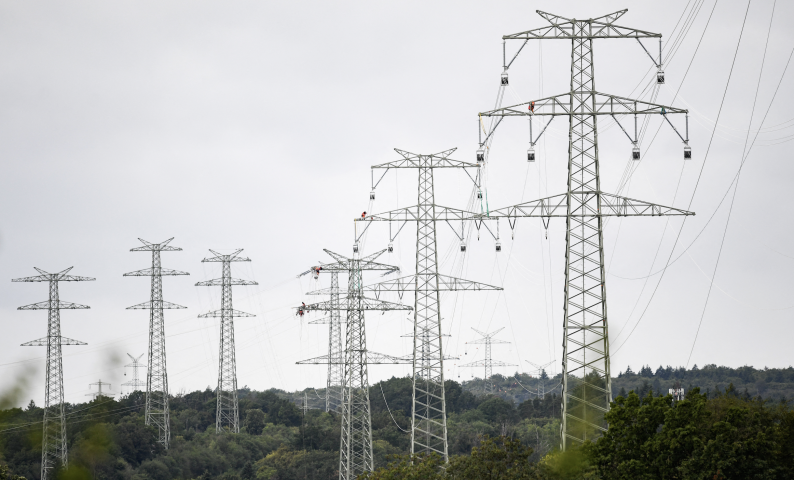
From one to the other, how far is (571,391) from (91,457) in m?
58.8

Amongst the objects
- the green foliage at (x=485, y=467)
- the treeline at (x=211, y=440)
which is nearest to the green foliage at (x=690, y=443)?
the green foliage at (x=485, y=467)

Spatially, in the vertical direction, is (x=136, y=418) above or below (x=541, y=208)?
below

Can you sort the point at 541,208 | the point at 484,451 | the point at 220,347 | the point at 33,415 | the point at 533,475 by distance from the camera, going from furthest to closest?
the point at 220,347 → the point at 33,415 → the point at 484,451 → the point at 533,475 → the point at 541,208

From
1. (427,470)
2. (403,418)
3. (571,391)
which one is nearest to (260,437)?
(403,418)

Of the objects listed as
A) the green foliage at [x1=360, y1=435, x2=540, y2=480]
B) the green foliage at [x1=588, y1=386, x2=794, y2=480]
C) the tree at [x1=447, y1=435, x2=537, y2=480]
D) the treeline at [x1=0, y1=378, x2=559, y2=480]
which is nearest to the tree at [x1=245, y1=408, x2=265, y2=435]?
the treeline at [x1=0, y1=378, x2=559, y2=480]

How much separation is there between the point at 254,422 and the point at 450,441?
96.6 feet

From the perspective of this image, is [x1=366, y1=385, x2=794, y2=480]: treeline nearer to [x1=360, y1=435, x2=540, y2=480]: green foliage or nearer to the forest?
the forest

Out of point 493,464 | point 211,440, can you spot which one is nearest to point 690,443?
point 493,464

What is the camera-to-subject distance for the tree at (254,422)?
13162 cm

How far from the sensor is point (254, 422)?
13438 centimetres

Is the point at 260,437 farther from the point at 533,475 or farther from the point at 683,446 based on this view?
the point at 683,446

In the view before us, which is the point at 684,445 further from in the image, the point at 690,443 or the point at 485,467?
the point at 485,467

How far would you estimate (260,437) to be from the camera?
394 ft

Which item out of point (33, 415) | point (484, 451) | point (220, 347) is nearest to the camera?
point (484, 451)
